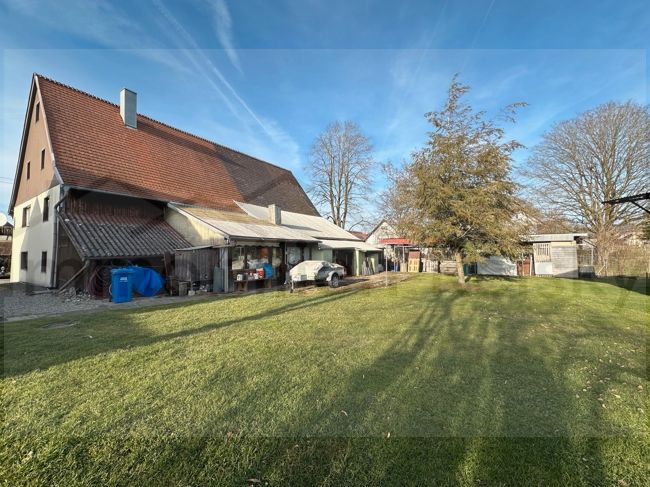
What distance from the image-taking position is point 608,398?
12.0 ft

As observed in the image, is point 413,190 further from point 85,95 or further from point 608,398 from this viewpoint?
point 85,95

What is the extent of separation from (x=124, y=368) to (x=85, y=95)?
20013 millimetres

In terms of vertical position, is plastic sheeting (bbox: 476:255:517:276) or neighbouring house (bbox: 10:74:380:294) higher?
neighbouring house (bbox: 10:74:380:294)

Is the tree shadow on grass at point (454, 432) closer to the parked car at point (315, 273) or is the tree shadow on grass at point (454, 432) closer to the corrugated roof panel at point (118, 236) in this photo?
the parked car at point (315, 273)

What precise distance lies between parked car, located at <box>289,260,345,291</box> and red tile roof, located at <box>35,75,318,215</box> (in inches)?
303

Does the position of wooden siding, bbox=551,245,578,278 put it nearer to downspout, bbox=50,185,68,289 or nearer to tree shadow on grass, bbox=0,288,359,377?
tree shadow on grass, bbox=0,288,359,377

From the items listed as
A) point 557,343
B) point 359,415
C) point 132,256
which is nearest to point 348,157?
point 132,256

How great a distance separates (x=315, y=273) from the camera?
1541 cm

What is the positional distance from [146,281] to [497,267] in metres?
24.1

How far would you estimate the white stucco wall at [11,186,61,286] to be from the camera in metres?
13.9

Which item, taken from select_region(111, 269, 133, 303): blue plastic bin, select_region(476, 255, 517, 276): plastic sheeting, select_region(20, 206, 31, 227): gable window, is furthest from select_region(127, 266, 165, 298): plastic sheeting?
select_region(476, 255, 517, 276): plastic sheeting

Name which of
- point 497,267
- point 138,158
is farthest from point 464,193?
point 138,158

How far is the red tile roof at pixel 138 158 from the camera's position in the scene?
584 inches

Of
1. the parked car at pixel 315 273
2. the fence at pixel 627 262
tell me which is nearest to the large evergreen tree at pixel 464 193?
the parked car at pixel 315 273
